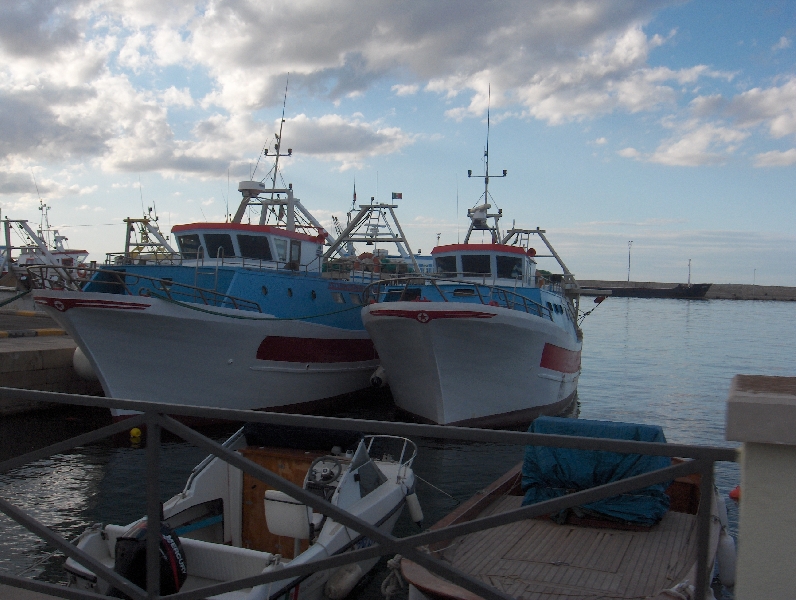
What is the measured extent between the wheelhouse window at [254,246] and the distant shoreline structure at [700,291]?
13486 centimetres

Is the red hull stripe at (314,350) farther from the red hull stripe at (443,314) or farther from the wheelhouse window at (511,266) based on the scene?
the wheelhouse window at (511,266)

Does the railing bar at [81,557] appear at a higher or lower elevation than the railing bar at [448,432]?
lower

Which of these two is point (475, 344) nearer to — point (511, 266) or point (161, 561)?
point (511, 266)

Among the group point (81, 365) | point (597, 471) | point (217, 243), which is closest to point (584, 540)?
point (597, 471)

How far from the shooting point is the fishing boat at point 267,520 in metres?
6.39

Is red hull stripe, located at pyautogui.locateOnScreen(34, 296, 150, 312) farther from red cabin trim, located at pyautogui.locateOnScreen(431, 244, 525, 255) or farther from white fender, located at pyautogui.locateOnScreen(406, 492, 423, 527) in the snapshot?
red cabin trim, located at pyautogui.locateOnScreen(431, 244, 525, 255)

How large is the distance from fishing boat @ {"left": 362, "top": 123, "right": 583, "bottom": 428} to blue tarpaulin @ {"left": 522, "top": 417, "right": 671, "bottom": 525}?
610 cm

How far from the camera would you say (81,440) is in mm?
3059

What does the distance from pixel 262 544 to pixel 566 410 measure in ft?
45.0

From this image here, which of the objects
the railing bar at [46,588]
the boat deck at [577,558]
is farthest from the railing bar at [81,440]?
the boat deck at [577,558]

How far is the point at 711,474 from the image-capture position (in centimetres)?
218

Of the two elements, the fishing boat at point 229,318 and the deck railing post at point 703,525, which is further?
the fishing boat at point 229,318

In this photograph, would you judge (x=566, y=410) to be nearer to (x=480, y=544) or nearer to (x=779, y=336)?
(x=480, y=544)

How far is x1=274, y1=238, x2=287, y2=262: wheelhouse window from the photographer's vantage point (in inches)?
742
